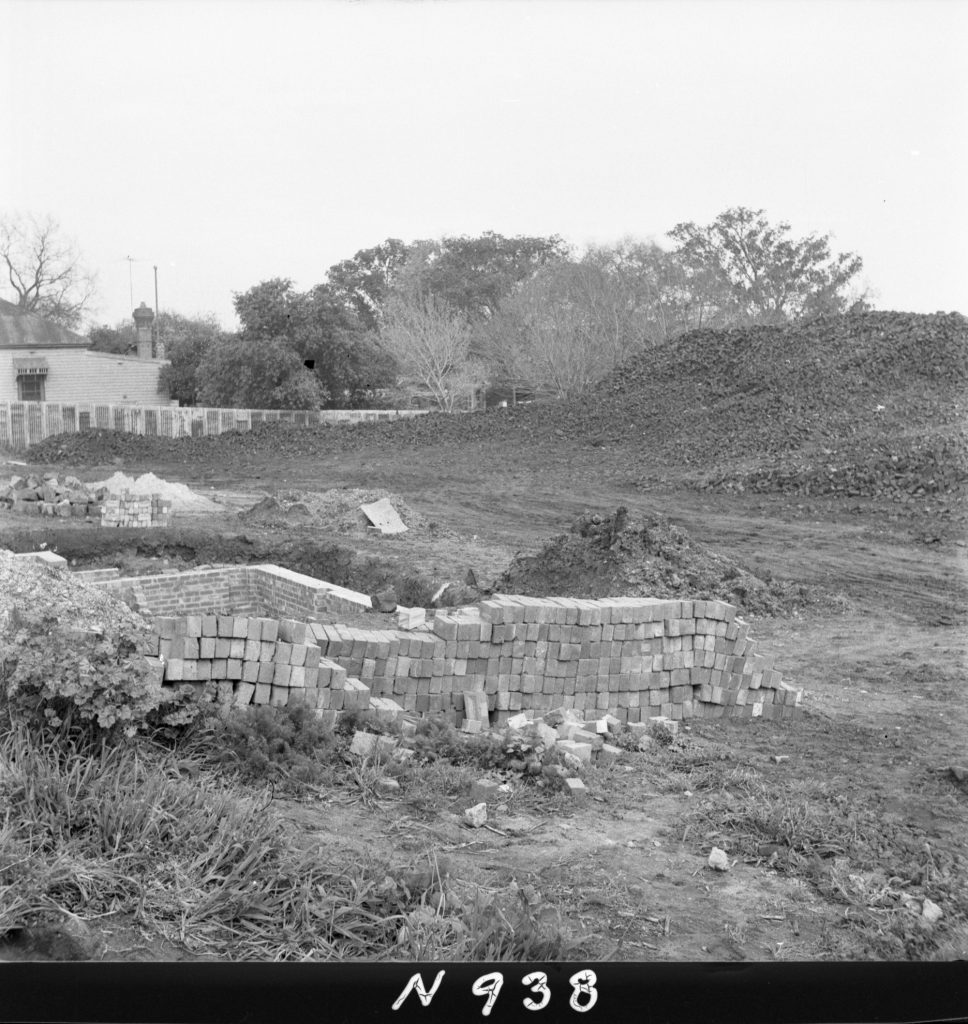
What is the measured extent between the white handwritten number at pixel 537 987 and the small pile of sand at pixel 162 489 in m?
4.92

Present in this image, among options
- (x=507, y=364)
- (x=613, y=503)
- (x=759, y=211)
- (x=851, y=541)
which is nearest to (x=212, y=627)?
(x=507, y=364)

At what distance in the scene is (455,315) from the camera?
5848mm

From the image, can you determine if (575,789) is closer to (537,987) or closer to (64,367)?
(537,987)

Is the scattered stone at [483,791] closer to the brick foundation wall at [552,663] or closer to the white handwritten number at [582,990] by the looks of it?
the brick foundation wall at [552,663]

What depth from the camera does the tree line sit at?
5.45m

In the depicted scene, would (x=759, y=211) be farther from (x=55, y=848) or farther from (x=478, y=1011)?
(x=55, y=848)

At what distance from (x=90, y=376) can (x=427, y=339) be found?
1.83m

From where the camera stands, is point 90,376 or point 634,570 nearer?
point 90,376

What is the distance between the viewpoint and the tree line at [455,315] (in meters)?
5.45

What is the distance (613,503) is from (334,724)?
5590mm

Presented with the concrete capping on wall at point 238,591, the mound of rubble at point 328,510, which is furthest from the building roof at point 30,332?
the concrete capping on wall at point 238,591

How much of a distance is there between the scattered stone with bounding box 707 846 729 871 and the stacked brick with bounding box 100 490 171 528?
19.4 ft

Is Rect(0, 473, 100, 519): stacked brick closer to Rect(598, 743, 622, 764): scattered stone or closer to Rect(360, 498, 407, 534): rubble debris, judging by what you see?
Rect(360, 498, 407, 534): rubble debris

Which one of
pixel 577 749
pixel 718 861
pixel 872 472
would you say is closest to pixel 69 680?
pixel 577 749
